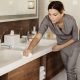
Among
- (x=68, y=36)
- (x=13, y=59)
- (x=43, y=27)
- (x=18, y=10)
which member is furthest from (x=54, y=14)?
(x=18, y=10)

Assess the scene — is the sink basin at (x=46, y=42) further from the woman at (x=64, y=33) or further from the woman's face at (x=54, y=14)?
the woman's face at (x=54, y=14)

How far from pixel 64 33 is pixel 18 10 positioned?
0.75m

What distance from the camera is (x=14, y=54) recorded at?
209 cm

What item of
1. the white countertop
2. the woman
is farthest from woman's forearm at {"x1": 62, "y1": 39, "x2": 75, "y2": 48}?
the white countertop

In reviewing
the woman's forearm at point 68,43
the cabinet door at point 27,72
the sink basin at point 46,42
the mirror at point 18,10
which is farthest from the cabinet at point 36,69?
the mirror at point 18,10

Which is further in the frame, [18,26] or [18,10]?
[18,26]

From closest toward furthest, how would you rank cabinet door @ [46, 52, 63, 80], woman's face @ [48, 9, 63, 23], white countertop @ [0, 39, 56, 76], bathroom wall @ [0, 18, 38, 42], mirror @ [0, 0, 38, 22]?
white countertop @ [0, 39, 56, 76] → woman's face @ [48, 9, 63, 23] → mirror @ [0, 0, 38, 22] → bathroom wall @ [0, 18, 38, 42] → cabinet door @ [46, 52, 63, 80]

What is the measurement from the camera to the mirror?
236 centimetres

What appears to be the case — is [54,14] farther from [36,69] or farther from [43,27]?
[36,69]

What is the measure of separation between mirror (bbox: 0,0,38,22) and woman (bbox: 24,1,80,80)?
1.57ft

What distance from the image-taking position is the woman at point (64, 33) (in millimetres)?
2111

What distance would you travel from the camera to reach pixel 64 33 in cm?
231

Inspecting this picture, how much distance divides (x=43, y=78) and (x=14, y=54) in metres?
0.56

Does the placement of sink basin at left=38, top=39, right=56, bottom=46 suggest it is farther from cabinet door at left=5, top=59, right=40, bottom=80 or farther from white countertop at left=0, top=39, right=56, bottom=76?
cabinet door at left=5, top=59, right=40, bottom=80
